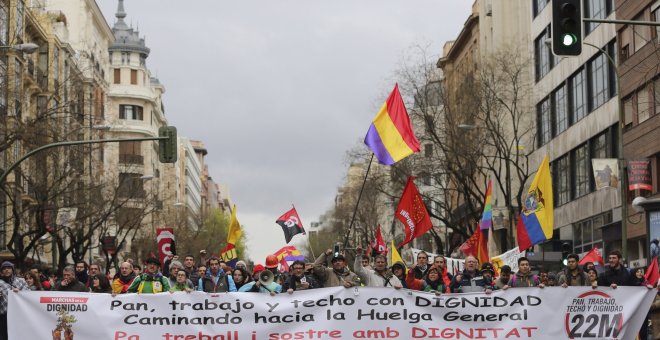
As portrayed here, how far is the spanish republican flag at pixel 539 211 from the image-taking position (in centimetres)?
2322

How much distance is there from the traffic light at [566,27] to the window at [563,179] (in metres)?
37.3

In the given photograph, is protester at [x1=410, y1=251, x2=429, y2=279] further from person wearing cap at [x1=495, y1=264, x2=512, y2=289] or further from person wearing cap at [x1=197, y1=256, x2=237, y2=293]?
person wearing cap at [x1=197, y1=256, x2=237, y2=293]

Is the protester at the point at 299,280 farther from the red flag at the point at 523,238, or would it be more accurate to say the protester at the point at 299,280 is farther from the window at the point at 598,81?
the window at the point at 598,81

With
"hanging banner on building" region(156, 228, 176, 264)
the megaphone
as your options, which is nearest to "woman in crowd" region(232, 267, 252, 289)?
the megaphone

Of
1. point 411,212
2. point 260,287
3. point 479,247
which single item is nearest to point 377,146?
point 411,212

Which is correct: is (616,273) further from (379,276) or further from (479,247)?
Answer: (479,247)

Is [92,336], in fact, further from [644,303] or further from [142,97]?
[142,97]

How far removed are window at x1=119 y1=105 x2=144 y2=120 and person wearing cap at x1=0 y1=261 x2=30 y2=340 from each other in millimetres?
100288

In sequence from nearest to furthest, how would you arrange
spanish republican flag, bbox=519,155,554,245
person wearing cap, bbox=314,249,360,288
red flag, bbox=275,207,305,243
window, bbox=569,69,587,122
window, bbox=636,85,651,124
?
person wearing cap, bbox=314,249,360,288
spanish republican flag, bbox=519,155,554,245
red flag, bbox=275,207,305,243
window, bbox=636,85,651,124
window, bbox=569,69,587,122

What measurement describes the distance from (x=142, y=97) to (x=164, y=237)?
8855 cm

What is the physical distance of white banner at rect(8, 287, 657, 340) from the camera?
14.5m

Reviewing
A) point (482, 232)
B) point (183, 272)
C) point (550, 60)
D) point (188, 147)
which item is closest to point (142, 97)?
point (188, 147)

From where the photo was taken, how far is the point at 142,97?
11700 centimetres

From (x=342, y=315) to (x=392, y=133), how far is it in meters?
10.2
